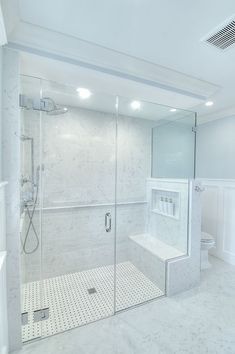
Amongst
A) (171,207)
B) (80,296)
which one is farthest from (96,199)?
(80,296)

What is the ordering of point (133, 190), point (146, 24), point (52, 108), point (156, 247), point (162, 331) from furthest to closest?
point (133, 190)
point (156, 247)
point (52, 108)
point (162, 331)
point (146, 24)

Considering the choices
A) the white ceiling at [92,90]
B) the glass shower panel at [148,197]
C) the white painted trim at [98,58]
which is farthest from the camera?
the glass shower panel at [148,197]

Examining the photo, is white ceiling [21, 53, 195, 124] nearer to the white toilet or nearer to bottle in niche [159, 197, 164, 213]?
bottle in niche [159, 197, 164, 213]

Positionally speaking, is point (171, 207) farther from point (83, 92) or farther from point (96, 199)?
point (83, 92)

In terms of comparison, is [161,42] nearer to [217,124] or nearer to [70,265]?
[217,124]

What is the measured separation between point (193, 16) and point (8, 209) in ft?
6.28

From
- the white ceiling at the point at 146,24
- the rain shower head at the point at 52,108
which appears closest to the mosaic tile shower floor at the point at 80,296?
the rain shower head at the point at 52,108

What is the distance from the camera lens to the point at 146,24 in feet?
4.48

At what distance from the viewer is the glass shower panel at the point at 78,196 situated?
7.61 ft

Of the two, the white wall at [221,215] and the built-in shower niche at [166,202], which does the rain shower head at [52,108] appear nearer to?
the built-in shower niche at [166,202]

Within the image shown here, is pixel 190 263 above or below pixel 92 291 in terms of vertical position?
above

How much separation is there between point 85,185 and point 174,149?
1.43m

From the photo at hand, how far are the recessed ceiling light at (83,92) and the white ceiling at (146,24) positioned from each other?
62 centimetres

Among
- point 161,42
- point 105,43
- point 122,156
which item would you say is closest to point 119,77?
point 105,43
